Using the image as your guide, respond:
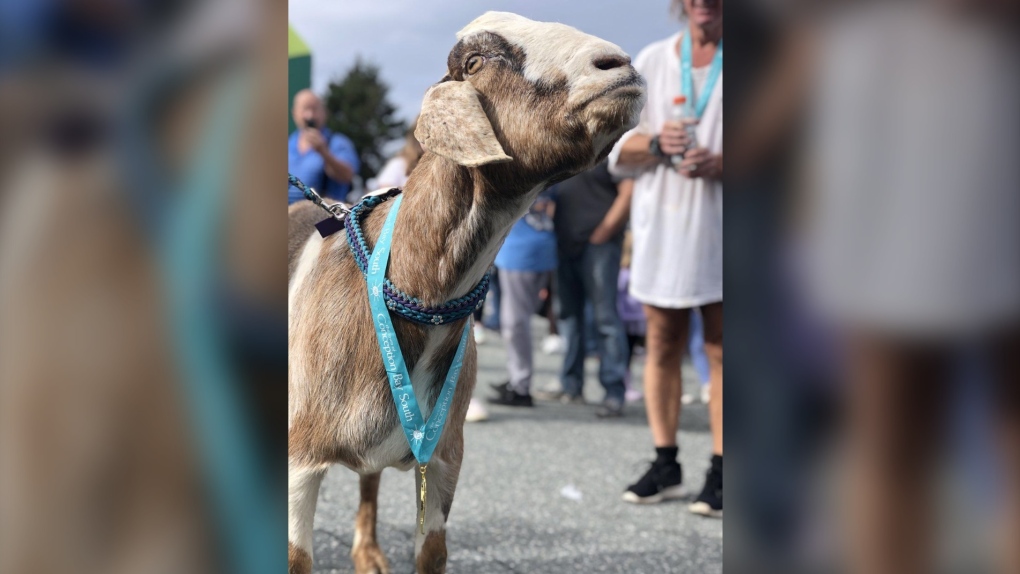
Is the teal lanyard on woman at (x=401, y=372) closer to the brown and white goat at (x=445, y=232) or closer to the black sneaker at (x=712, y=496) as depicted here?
the brown and white goat at (x=445, y=232)

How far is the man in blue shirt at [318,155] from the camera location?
428cm

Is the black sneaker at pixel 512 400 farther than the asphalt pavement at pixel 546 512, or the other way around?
the black sneaker at pixel 512 400

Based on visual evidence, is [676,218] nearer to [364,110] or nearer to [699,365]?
[699,365]

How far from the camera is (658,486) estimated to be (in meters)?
3.49

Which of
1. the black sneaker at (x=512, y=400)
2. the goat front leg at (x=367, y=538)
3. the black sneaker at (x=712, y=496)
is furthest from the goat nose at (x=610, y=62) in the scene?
the black sneaker at (x=512, y=400)

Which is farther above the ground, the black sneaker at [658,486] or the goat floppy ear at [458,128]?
the goat floppy ear at [458,128]

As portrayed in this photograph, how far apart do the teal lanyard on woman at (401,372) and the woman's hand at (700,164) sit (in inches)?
65.9
